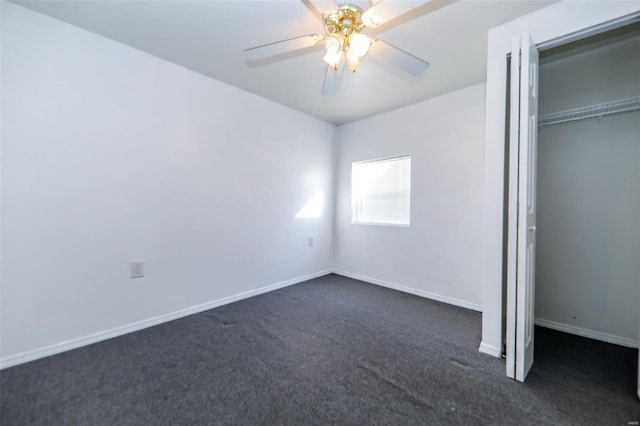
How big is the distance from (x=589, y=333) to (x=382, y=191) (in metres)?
2.40

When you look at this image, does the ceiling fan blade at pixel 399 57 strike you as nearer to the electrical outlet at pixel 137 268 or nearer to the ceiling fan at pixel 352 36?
the ceiling fan at pixel 352 36

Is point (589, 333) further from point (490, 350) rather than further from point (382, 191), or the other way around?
point (382, 191)

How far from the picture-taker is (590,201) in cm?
225

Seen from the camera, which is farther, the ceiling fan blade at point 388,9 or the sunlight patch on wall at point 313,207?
the sunlight patch on wall at point 313,207

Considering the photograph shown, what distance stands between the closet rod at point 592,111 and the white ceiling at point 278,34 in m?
0.71

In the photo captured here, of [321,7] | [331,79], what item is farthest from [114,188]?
[321,7]

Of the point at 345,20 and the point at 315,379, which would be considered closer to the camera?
the point at 345,20

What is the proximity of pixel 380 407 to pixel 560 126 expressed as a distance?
Answer: 2740mm

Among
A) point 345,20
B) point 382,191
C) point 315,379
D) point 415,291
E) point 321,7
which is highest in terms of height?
point 321,7

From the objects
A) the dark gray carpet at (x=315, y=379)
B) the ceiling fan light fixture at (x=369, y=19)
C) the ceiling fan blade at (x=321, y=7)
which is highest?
the ceiling fan blade at (x=321, y=7)

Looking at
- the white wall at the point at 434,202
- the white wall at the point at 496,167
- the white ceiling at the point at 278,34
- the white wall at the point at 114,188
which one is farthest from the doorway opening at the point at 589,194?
the white wall at the point at 114,188

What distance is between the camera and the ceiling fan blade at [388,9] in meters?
1.36

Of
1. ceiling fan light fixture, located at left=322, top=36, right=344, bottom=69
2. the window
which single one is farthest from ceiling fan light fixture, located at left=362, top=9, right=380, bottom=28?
the window

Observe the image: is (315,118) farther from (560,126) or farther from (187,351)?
(187,351)
